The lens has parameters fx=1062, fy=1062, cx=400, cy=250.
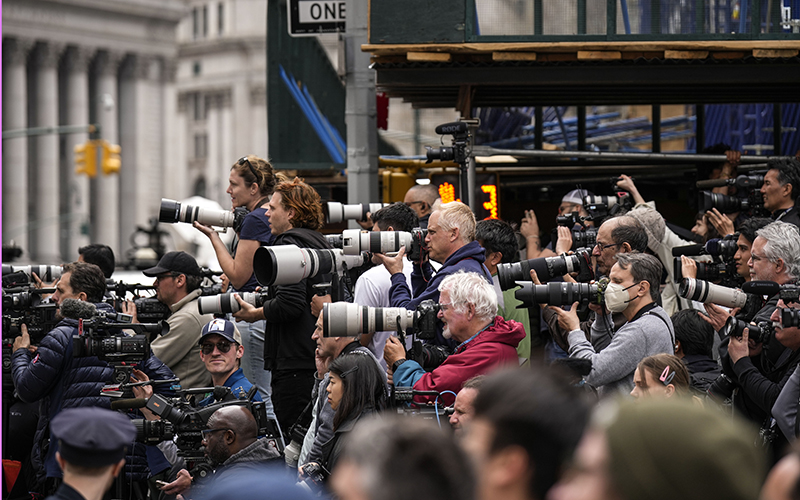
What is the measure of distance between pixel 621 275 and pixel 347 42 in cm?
457

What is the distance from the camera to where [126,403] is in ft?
19.6

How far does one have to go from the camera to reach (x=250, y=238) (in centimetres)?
734

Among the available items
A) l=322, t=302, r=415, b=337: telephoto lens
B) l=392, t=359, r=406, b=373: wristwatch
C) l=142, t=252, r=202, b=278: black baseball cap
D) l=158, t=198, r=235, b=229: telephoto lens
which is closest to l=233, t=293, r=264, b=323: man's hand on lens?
l=158, t=198, r=235, b=229: telephoto lens

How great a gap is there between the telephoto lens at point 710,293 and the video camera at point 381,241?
168 centimetres

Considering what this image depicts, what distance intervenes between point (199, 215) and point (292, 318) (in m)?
1.10

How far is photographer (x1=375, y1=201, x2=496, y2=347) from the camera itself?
6.49 metres

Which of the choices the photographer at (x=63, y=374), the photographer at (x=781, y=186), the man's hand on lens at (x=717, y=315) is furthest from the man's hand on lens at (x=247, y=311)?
the photographer at (x=781, y=186)

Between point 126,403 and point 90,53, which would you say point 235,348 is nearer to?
point 126,403

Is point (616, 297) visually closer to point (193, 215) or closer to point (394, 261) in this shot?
point (394, 261)

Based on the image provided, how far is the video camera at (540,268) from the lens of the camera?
641 cm

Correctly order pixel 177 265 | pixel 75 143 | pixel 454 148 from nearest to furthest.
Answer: pixel 177 265 < pixel 454 148 < pixel 75 143

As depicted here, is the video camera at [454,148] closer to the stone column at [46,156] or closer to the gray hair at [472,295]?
the gray hair at [472,295]

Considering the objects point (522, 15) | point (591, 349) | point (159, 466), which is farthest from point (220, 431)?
point (522, 15)

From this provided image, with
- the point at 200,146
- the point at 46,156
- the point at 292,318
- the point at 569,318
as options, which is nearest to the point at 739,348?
the point at 569,318
